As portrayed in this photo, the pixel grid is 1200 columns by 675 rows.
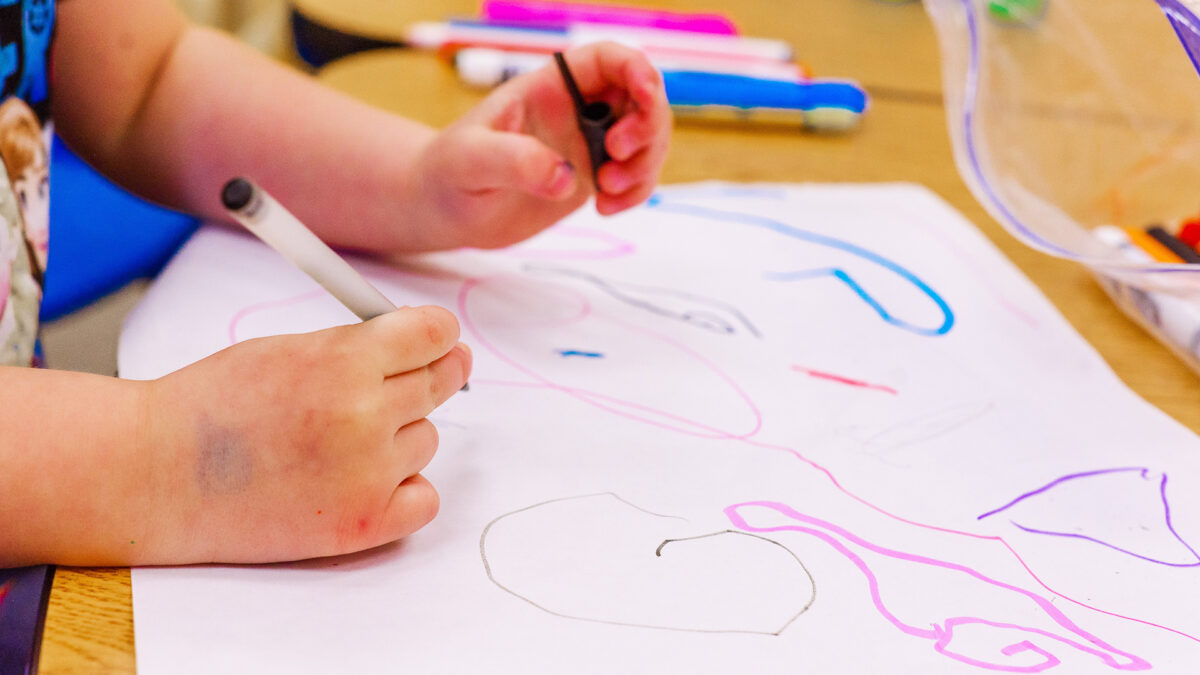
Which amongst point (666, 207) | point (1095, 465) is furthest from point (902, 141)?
point (1095, 465)

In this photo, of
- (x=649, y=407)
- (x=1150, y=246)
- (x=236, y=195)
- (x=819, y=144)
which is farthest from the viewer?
(x=819, y=144)

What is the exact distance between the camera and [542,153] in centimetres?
37

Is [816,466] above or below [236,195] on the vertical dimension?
below

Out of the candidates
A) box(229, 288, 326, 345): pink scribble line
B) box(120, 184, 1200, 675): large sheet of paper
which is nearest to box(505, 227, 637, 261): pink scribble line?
box(120, 184, 1200, 675): large sheet of paper

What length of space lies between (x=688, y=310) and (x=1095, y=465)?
17 centimetres

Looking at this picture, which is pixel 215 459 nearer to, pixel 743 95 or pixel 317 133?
pixel 317 133

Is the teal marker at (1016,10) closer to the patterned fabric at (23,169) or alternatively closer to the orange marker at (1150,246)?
the orange marker at (1150,246)

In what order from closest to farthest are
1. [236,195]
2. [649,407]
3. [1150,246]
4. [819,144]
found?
1. [236,195]
2. [649,407]
3. [1150,246]
4. [819,144]

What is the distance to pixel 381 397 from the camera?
263 millimetres

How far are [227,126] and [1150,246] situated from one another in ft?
1.44

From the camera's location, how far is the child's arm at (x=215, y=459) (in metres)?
0.25

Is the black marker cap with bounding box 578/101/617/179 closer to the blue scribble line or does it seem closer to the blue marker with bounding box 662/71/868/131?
the blue scribble line

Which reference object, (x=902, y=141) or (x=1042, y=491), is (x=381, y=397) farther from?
(x=902, y=141)

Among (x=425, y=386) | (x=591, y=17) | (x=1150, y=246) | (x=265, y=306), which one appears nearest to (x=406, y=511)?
(x=425, y=386)
